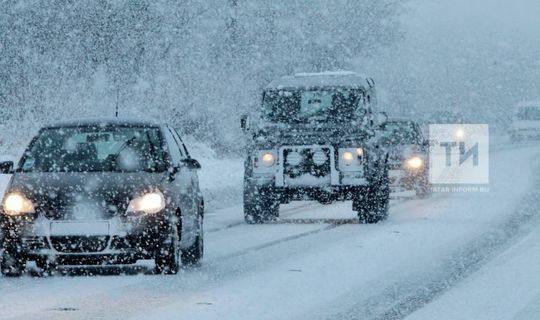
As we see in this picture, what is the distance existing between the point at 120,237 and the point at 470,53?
413 feet

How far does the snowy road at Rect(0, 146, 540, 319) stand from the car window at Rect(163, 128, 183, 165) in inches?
43.0

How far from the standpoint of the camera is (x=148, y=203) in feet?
39.0

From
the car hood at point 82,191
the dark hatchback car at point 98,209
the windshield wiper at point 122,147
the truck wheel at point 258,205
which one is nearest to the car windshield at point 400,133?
the truck wheel at point 258,205

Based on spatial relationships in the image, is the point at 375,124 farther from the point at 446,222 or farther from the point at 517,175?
the point at 517,175

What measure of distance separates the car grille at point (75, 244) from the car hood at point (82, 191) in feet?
0.61

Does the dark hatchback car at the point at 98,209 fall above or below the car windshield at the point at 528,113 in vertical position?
below

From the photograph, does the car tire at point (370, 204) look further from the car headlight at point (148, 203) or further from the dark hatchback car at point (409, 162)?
the car headlight at point (148, 203)

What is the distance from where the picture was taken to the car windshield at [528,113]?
63469mm

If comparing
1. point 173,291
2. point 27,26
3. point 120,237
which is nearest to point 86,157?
point 120,237

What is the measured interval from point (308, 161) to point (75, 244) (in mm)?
8046

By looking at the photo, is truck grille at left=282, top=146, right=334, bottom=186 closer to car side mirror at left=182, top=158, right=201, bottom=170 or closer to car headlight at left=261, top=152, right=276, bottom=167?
car headlight at left=261, top=152, right=276, bottom=167

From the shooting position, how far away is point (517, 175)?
34750 millimetres

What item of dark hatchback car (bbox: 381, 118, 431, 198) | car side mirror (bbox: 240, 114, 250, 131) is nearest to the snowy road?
car side mirror (bbox: 240, 114, 250, 131)

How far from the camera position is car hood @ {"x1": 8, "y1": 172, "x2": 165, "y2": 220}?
1172 centimetres
